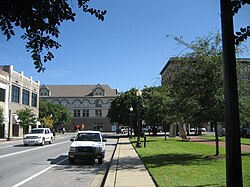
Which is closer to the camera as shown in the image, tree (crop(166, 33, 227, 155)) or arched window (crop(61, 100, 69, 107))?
tree (crop(166, 33, 227, 155))

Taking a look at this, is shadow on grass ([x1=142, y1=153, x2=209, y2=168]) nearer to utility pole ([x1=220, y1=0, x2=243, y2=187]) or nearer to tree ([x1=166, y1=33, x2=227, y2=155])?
tree ([x1=166, y1=33, x2=227, y2=155])

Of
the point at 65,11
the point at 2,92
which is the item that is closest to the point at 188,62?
the point at 65,11

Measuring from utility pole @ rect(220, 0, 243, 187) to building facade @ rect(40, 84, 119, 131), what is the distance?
357 ft

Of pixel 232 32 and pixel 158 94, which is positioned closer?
pixel 232 32

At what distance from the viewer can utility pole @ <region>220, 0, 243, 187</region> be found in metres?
4.70

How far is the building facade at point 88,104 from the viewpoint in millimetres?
114125

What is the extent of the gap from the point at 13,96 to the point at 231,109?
179 feet

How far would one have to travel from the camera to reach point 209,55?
17.1 metres

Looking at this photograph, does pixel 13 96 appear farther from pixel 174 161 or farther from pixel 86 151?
pixel 174 161

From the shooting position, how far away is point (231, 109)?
4730 mm

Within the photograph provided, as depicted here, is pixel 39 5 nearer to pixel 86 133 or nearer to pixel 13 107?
pixel 86 133

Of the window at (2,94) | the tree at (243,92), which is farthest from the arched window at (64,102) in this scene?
the tree at (243,92)

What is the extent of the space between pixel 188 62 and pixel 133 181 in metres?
8.95

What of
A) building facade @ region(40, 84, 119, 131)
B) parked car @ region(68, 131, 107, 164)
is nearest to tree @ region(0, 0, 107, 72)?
parked car @ region(68, 131, 107, 164)
